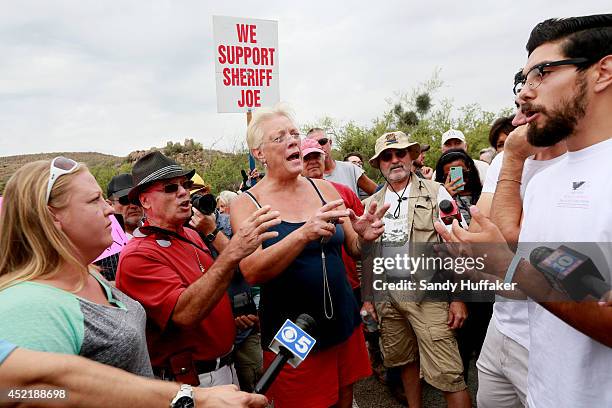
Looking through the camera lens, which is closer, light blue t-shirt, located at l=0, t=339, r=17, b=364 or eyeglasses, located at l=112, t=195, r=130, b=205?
light blue t-shirt, located at l=0, t=339, r=17, b=364

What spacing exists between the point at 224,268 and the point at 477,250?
1.10 m

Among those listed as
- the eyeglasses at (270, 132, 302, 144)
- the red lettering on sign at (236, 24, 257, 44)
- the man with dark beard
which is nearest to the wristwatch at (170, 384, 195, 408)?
the man with dark beard

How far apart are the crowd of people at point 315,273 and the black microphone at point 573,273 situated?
0.02 meters

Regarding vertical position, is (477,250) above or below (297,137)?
below

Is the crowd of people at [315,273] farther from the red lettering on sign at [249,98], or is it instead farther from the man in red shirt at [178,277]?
the red lettering on sign at [249,98]

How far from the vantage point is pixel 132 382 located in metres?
1.16

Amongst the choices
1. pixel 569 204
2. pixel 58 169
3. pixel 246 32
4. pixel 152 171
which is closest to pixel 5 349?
pixel 58 169

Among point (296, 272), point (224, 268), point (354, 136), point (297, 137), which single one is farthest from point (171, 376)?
point (354, 136)

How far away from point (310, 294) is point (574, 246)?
1341 mm

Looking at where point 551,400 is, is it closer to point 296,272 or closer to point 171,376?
point 296,272

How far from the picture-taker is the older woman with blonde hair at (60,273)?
46.4 inches

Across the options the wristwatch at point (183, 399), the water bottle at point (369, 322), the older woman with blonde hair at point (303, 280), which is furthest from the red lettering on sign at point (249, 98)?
the wristwatch at point (183, 399)

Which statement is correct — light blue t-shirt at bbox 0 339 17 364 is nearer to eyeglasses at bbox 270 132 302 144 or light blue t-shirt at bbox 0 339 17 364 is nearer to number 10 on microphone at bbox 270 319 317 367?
number 10 on microphone at bbox 270 319 317 367

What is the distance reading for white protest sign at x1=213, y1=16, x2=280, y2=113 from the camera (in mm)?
4656
